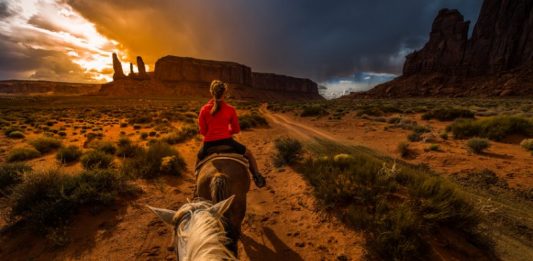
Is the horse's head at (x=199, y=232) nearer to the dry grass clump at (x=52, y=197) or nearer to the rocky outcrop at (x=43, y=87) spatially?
the dry grass clump at (x=52, y=197)

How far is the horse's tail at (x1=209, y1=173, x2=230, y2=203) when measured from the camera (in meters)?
2.37

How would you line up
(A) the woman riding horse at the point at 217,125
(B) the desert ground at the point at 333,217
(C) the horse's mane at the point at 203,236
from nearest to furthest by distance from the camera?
(C) the horse's mane at the point at 203,236
(B) the desert ground at the point at 333,217
(A) the woman riding horse at the point at 217,125

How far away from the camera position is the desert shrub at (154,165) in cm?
576

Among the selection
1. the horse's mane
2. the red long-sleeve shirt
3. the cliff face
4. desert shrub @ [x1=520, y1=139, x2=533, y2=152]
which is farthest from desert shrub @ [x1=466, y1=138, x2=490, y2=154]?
the cliff face

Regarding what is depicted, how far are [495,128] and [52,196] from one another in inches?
548

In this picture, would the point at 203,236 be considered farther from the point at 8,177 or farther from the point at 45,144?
the point at 45,144

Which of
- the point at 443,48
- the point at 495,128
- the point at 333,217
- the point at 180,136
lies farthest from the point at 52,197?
the point at 443,48

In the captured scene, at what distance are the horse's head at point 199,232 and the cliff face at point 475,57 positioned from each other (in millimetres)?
75792

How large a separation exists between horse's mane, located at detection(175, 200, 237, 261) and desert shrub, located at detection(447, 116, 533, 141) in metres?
11.3

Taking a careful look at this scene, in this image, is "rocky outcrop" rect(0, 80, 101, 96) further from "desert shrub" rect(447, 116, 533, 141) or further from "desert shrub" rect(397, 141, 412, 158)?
"desert shrub" rect(447, 116, 533, 141)

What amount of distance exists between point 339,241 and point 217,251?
9.26 ft

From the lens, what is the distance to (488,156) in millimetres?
6379

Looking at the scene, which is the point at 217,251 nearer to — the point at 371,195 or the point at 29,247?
the point at 371,195

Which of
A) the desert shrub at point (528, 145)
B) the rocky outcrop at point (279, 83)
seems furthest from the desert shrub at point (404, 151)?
the rocky outcrop at point (279, 83)
